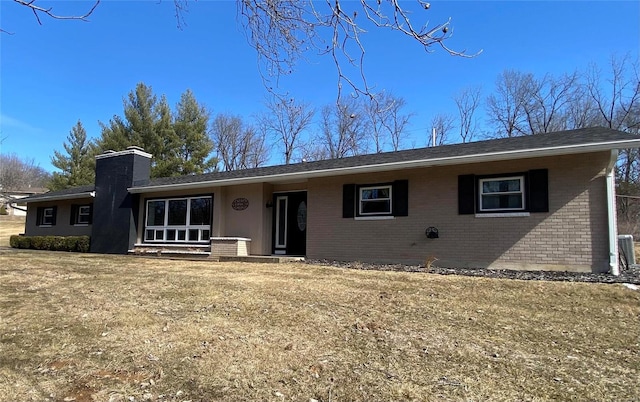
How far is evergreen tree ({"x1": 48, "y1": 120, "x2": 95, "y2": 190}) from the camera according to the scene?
3959 centimetres

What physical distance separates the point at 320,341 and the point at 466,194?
282 inches

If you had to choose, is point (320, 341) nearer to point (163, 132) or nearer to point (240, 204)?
point (240, 204)

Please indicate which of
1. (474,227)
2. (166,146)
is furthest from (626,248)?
(166,146)

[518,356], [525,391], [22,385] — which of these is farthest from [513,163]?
[22,385]

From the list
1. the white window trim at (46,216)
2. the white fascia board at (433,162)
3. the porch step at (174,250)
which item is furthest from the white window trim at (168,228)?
the white window trim at (46,216)

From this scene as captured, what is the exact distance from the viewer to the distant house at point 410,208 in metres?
9.40

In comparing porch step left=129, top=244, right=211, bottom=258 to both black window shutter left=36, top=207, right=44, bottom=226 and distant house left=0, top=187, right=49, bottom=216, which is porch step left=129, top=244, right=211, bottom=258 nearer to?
distant house left=0, top=187, right=49, bottom=216

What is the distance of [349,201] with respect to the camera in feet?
41.4

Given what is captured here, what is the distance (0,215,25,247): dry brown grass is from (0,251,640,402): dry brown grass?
25852mm

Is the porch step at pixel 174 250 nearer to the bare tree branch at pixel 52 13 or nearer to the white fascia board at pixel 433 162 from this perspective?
the white fascia board at pixel 433 162

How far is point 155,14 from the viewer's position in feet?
15.3

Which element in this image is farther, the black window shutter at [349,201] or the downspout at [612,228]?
the black window shutter at [349,201]

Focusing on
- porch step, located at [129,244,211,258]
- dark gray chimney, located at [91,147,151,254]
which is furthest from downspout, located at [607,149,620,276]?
dark gray chimney, located at [91,147,151,254]

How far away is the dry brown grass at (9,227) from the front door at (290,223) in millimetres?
20840
